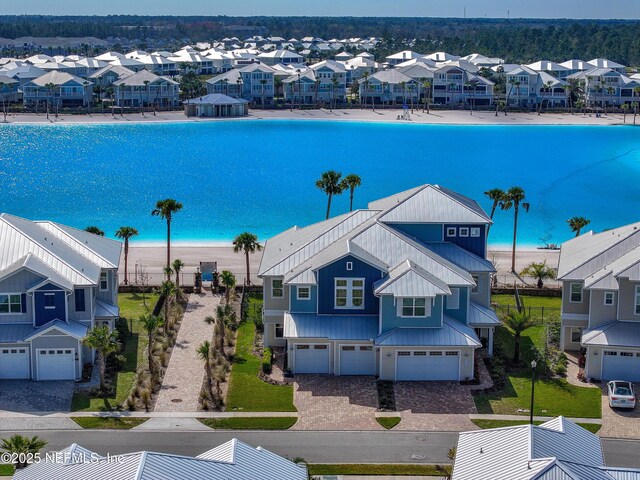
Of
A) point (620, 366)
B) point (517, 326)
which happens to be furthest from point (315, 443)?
point (620, 366)

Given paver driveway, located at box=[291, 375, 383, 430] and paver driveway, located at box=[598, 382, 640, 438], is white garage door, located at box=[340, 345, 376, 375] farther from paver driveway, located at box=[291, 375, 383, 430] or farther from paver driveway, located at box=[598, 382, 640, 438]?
paver driveway, located at box=[598, 382, 640, 438]

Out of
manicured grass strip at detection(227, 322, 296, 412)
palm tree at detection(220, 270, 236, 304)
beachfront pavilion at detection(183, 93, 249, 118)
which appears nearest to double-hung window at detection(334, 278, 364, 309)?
manicured grass strip at detection(227, 322, 296, 412)

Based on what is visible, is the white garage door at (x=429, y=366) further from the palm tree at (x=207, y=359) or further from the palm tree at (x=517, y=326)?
the palm tree at (x=207, y=359)

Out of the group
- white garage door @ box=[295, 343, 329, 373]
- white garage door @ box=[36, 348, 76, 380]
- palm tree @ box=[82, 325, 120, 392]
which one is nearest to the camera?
palm tree @ box=[82, 325, 120, 392]


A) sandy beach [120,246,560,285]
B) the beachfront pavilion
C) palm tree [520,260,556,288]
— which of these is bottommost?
sandy beach [120,246,560,285]

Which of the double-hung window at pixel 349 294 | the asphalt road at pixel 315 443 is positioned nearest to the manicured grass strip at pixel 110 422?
the asphalt road at pixel 315 443

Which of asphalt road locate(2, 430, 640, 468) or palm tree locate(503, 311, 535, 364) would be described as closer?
asphalt road locate(2, 430, 640, 468)

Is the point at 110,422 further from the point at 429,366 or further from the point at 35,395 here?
the point at 429,366
